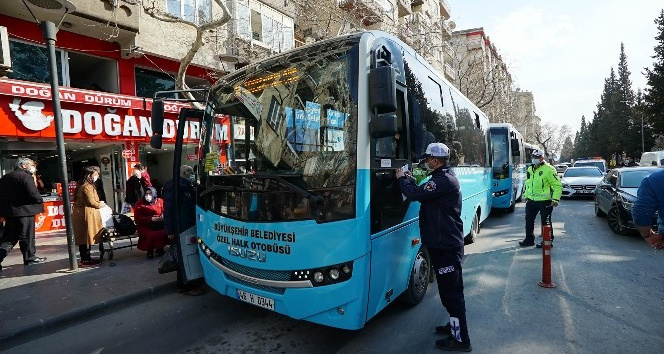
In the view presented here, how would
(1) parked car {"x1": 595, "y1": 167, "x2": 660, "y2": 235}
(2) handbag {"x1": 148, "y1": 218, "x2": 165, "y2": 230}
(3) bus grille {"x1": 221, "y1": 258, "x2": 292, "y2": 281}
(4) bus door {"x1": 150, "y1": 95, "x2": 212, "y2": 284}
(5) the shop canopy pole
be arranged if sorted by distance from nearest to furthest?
(3) bus grille {"x1": 221, "y1": 258, "x2": 292, "y2": 281}, (4) bus door {"x1": 150, "y1": 95, "x2": 212, "y2": 284}, (5) the shop canopy pole, (2) handbag {"x1": 148, "y1": 218, "x2": 165, "y2": 230}, (1) parked car {"x1": 595, "y1": 167, "x2": 660, "y2": 235}

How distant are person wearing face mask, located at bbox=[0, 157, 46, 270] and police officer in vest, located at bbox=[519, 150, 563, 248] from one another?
9.72 metres

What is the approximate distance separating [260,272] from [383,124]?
6.15ft

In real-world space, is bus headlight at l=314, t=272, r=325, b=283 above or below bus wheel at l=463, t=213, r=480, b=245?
above

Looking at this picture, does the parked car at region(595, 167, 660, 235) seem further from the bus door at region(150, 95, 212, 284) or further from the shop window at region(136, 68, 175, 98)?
the shop window at region(136, 68, 175, 98)

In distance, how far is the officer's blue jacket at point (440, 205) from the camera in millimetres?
3406

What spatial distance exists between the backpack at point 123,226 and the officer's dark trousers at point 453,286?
6376 mm

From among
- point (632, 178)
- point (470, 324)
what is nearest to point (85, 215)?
point (470, 324)

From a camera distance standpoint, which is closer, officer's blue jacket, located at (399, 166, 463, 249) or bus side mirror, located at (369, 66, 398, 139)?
bus side mirror, located at (369, 66, 398, 139)

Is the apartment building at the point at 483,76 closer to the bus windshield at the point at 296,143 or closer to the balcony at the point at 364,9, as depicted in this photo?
the balcony at the point at 364,9

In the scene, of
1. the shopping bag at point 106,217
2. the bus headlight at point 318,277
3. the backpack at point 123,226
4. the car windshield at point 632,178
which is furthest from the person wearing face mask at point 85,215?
the car windshield at point 632,178

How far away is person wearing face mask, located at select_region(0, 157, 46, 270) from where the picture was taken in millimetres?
6332

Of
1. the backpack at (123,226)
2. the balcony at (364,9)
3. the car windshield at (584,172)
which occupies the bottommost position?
the backpack at (123,226)

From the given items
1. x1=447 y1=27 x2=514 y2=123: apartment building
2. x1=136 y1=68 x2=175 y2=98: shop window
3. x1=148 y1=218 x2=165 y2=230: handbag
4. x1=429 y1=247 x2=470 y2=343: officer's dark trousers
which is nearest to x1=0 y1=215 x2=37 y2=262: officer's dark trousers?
x1=148 y1=218 x2=165 y2=230: handbag

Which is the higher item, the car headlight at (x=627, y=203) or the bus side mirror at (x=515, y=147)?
the bus side mirror at (x=515, y=147)
